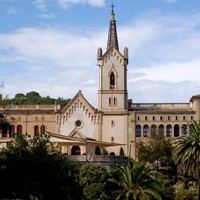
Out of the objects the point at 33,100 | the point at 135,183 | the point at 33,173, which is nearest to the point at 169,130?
the point at 135,183

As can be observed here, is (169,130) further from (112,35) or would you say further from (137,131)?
(112,35)

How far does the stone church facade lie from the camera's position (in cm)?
8888

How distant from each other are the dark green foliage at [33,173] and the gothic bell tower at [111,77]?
35702 mm

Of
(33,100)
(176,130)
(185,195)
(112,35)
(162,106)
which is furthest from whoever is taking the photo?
(33,100)

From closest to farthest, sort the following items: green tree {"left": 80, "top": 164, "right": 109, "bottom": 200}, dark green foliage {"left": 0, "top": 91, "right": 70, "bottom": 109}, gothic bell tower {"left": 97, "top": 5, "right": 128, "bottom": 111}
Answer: green tree {"left": 80, "top": 164, "right": 109, "bottom": 200}, gothic bell tower {"left": 97, "top": 5, "right": 128, "bottom": 111}, dark green foliage {"left": 0, "top": 91, "right": 70, "bottom": 109}

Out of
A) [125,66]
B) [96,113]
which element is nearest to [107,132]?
[96,113]

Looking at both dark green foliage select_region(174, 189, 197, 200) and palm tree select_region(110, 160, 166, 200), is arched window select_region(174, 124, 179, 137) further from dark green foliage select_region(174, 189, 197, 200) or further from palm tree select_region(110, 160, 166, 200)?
palm tree select_region(110, 160, 166, 200)

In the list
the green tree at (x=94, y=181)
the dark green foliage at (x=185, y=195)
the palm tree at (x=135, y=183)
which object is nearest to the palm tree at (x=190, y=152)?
the dark green foliage at (x=185, y=195)

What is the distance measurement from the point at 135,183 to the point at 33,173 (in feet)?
30.5

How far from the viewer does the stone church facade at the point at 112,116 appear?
88875mm

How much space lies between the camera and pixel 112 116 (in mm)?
89500

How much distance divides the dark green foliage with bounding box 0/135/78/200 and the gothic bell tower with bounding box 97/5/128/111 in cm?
3570

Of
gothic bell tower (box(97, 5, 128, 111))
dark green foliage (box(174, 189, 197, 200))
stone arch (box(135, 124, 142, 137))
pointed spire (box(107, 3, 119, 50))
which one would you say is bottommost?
dark green foliage (box(174, 189, 197, 200))

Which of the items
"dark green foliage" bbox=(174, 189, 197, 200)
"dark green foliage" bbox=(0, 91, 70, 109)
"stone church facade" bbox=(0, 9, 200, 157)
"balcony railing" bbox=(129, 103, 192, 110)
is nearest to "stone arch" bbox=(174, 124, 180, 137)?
"stone church facade" bbox=(0, 9, 200, 157)
